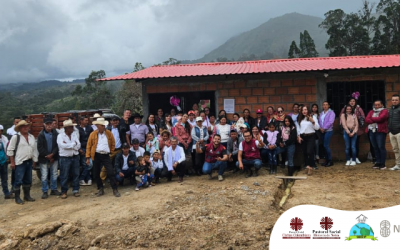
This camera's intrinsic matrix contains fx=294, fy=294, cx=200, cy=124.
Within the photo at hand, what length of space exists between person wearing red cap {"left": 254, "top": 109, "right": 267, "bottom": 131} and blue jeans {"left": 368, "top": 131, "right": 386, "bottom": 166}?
235 centimetres

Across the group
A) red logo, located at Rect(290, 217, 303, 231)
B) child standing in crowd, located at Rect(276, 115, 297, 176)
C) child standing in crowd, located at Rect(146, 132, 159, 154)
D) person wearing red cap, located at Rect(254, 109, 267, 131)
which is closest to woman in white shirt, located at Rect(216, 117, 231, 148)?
person wearing red cap, located at Rect(254, 109, 267, 131)

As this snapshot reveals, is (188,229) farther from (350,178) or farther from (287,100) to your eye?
(287,100)

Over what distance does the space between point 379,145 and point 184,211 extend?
4.66 meters

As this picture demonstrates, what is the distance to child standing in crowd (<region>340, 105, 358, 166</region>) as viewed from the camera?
6.72 meters

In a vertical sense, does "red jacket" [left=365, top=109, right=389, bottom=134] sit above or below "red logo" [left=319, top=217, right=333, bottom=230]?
above

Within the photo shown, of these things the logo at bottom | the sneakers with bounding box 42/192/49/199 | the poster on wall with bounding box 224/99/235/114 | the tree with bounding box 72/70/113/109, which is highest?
the tree with bounding box 72/70/113/109

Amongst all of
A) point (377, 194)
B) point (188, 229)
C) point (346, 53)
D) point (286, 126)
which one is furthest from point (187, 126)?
point (346, 53)

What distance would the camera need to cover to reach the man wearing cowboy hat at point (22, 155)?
5609 mm

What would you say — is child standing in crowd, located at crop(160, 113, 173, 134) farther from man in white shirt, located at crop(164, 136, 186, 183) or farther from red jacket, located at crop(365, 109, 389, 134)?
red jacket, located at crop(365, 109, 389, 134)

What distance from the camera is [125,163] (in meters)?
6.32

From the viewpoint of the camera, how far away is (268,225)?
3904 millimetres

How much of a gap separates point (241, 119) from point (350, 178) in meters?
2.67

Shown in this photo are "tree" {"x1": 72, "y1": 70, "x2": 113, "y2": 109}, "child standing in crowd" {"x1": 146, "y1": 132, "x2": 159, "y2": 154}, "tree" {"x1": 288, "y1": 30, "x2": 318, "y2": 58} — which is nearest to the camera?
"child standing in crowd" {"x1": 146, "y1": 132, "x2": 159, "y2": 154}

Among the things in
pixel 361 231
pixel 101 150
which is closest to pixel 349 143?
pixel 101 150
